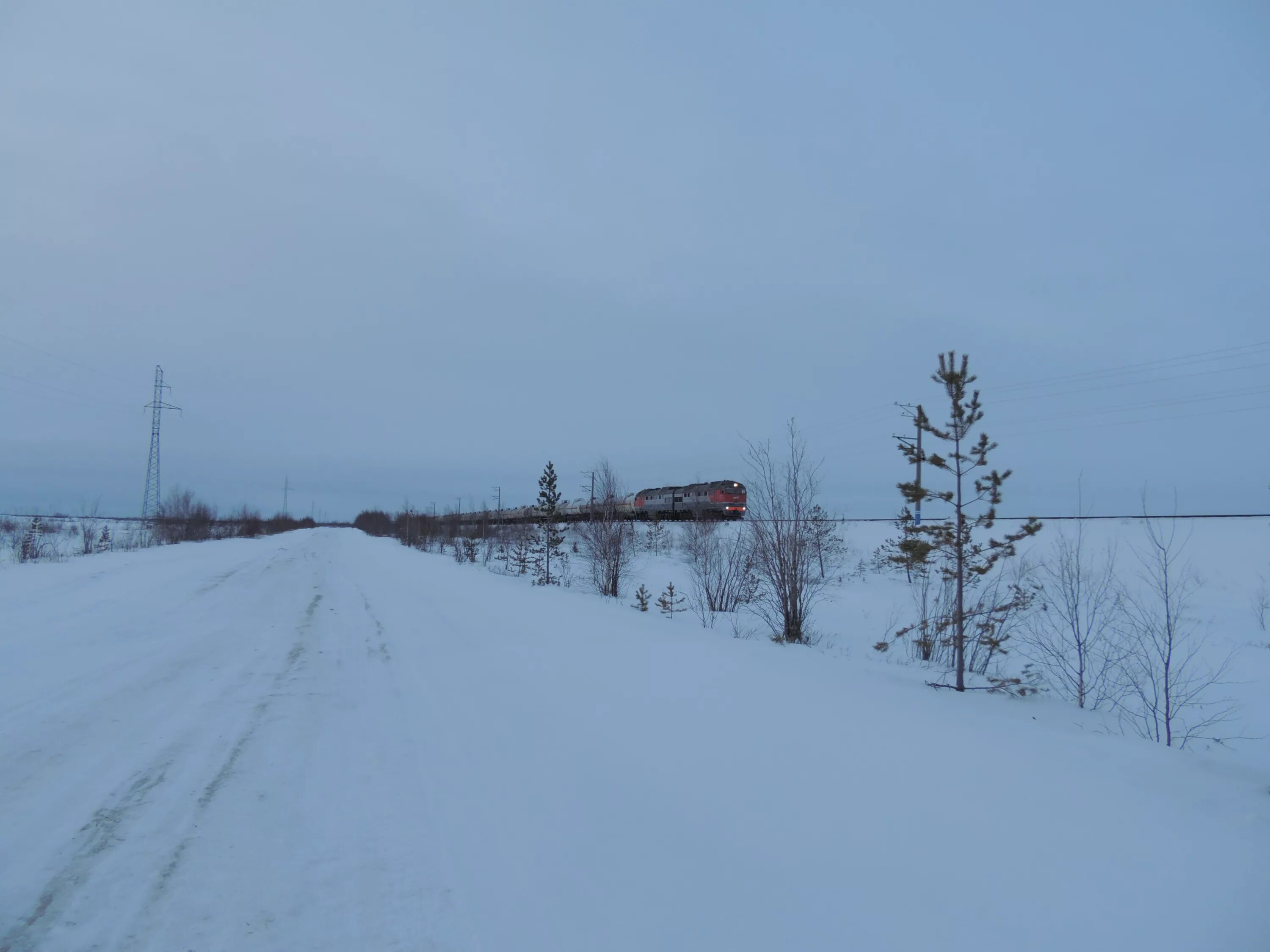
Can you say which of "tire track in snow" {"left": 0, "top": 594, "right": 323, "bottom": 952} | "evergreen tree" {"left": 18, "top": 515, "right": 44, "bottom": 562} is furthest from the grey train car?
"evergreen tree" {"left": 18, "top": 515, "right": 44, "bottom": 562}

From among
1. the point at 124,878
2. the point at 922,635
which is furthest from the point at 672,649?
the point at 124,878

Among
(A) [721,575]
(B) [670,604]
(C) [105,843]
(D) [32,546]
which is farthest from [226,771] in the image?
(D) [32,546]

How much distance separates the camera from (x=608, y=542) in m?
18.4

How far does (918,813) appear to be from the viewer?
382 centimetres

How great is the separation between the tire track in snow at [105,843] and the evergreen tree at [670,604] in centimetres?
898

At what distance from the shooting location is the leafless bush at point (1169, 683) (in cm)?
636

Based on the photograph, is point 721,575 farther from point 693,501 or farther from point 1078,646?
point 693,501

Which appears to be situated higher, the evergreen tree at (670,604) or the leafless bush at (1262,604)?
the leafless bush at (1262,604)

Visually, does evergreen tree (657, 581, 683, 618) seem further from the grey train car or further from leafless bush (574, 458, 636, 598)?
the grey train car

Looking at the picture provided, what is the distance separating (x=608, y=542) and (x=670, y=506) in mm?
21554

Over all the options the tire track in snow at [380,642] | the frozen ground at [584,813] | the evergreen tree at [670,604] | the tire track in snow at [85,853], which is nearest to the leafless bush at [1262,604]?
the frozen ground at [584,813]

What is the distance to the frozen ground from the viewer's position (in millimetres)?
2754

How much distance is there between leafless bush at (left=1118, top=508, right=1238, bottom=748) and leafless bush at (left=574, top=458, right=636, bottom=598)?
1207 centimetres

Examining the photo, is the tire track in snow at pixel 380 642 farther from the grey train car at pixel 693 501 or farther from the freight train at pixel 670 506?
the grey train car at pixel 693 501
